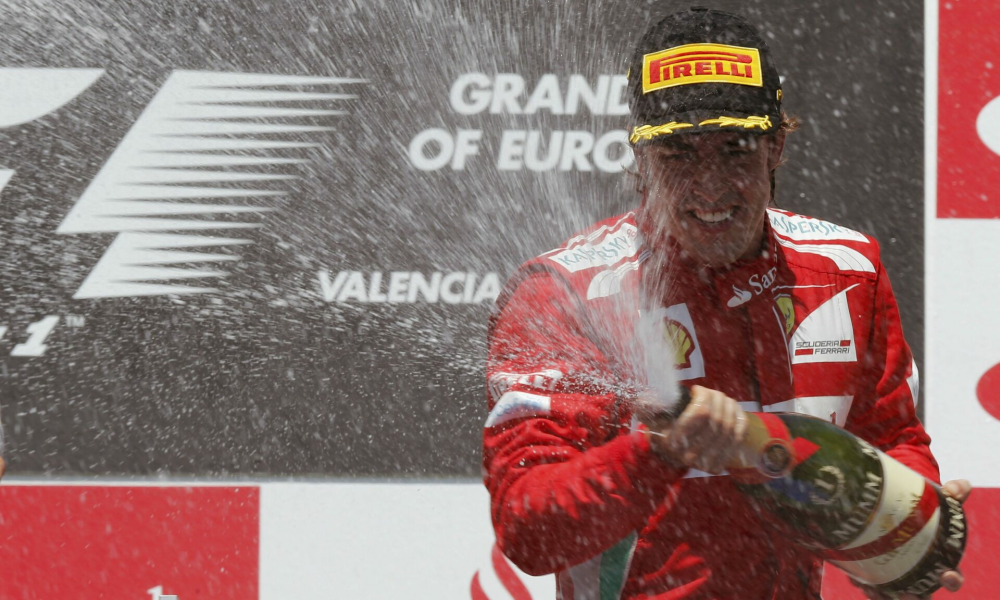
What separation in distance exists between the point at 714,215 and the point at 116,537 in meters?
1.90

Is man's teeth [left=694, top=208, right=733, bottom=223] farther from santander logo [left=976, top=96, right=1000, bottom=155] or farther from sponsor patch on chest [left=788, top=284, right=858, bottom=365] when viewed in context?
santander logo [left=976, top=96, right=1000, bottom=155]

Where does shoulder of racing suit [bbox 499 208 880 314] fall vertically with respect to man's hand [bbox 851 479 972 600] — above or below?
above

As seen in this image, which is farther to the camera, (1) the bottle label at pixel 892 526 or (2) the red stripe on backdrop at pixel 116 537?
(2) the red stripe on backdrop at pixel 116 537

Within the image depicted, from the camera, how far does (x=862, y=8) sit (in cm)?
261

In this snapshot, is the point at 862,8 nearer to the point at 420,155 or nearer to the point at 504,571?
the point at 420,155

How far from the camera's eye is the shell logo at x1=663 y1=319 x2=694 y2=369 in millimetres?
1350

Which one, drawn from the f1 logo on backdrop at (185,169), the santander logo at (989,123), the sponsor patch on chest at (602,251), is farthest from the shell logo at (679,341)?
the santander logo at (989,123)

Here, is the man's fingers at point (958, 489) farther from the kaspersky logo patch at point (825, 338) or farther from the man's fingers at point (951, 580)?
the kaspersky logo patch at point (825, 338)

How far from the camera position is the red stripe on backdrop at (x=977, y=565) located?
2625mm

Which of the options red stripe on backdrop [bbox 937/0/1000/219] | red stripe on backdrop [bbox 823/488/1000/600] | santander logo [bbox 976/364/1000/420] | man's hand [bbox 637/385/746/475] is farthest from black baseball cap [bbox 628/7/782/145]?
red stripe on backdrop [bbox 823/488/1000/600]

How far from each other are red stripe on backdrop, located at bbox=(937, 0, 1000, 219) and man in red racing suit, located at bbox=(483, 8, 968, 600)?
1.36 m

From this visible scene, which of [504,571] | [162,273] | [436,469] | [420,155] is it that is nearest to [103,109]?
[162,273]

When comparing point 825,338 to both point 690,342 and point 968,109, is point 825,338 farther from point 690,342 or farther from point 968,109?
point 968,109

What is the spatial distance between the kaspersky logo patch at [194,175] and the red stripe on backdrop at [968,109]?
1.52 meters
